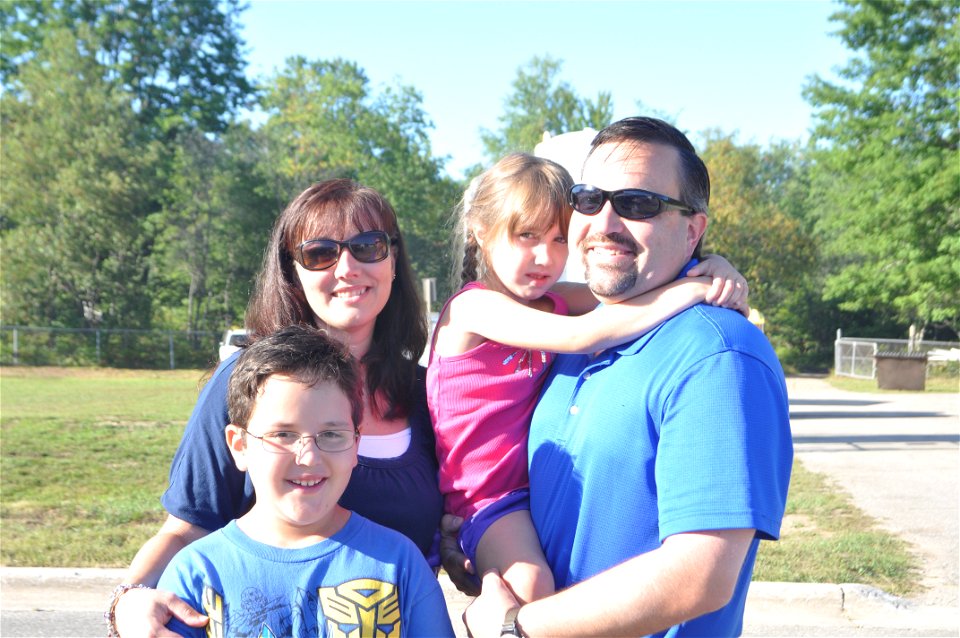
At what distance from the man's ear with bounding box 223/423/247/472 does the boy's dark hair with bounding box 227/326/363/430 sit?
18 millimetres

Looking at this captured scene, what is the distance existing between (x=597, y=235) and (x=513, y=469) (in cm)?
Result: 79

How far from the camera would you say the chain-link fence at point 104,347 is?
3288 cm

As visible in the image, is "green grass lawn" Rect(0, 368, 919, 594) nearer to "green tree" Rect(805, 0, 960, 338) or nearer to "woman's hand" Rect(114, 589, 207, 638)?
"woman's hand" Rect(114, 589, 207, 638)

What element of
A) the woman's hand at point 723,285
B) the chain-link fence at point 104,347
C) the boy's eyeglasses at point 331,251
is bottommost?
the chain-link fence at point 104,347

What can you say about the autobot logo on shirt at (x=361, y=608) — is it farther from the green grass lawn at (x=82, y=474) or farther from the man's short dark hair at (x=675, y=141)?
the man's short dark hair at (x=675, y=141)

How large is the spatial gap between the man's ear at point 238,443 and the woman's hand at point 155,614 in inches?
14.3

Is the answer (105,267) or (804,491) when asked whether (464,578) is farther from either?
(105,267)

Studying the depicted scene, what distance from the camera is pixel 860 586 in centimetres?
595

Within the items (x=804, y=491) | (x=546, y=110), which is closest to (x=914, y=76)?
(x=804, y=491)

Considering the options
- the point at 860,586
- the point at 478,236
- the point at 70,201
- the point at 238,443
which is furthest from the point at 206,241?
the point at 238,443

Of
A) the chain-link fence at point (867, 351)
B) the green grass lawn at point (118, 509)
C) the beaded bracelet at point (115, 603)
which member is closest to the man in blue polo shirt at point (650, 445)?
the beaded bracelet at point (115, 603)

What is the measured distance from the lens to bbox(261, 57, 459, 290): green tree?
4406 centimetres

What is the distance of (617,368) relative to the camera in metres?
2.14

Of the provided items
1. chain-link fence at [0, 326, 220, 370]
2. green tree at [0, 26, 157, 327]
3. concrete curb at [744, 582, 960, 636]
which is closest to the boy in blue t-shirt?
concrete curb at [744, 582, 960, 636]
